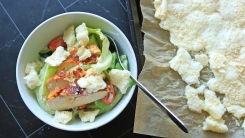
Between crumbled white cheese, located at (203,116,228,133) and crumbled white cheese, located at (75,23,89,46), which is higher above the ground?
crumbled white cheese, located at (75,23,89,46)

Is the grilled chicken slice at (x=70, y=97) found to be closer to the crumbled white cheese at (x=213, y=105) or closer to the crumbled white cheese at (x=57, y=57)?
the crumbled white cheese at (x=57, y=57)

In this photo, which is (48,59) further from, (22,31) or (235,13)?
(235,13)

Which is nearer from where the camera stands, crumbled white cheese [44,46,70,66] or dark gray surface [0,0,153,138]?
crumbled white cheese [44,46,70,66]

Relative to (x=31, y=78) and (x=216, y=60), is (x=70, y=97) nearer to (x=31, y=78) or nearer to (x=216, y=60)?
(x=31, y=78)

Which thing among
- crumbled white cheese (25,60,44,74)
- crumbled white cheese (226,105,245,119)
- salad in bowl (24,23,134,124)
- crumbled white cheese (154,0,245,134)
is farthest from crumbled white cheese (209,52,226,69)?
crumbled white cheese (25,60,44,74)

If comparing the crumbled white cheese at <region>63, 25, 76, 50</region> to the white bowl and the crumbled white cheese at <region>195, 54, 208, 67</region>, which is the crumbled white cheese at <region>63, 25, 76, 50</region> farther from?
the crumbled white cheese at <region>195, 54, 208, 67</region>
